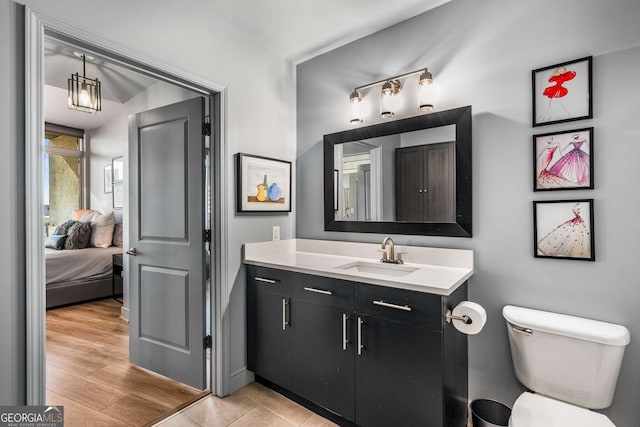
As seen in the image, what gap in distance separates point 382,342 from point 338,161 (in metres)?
1.34

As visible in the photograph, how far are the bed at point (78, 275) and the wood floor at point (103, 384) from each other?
786 mm

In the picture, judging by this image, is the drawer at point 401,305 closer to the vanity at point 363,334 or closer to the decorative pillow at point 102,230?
the vanity at point 363,334

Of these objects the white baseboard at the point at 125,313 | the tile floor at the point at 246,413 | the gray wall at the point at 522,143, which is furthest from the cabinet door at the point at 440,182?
the white baseboard at the point at 125,313

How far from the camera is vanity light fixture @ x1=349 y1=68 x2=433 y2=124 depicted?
6.49 feet

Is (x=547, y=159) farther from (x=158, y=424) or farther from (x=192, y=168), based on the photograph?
(x=158, y=424)

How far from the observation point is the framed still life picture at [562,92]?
1.59 m

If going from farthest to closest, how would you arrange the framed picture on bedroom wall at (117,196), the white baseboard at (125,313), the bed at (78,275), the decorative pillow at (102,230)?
1. the framed picture on bedroom wall at (117,196)
2. the decorative pillow at (102,230)
3. the bed at (78,275)
4. the white baseboard at (125,313)

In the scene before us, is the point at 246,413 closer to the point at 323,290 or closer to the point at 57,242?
the point at 323,290

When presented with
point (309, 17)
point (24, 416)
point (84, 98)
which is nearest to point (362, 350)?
point (24, 416)

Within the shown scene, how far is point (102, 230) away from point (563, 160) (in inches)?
208

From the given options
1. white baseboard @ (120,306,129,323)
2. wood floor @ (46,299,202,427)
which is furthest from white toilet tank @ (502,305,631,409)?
white baseboard @ (120,306,129,323)

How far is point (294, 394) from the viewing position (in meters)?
2.14

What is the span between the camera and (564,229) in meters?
1.64

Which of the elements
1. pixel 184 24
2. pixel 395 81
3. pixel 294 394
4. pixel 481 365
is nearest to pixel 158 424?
pixel 294 394
